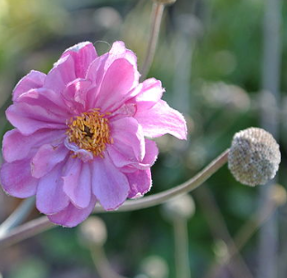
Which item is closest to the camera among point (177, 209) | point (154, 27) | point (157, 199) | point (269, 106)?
point (157, 199)

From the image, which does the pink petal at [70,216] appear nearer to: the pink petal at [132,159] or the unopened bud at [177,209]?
the pink petal at [132,159]

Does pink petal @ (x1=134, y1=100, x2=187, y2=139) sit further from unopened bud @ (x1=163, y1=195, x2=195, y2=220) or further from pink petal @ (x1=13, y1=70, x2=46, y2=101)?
unopened bud @ (x1=163, y1=195, x2=195, y2=220)

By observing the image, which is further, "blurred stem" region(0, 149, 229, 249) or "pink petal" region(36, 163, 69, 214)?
"blurred stem" region(0, 149, 229, 249)

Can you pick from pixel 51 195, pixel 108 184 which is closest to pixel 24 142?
pixel 51 195

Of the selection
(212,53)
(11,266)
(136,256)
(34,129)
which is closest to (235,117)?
(212,53)

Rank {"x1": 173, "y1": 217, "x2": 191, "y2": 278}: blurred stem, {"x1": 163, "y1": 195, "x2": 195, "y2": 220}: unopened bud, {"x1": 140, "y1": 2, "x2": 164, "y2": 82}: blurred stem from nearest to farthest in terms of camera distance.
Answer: {"x1": 140, "y1": 2, "x2": 164, "y2": 82}: blurred stem
{"x1": 163, "y1": 195, "x2": 195, "y2": 220}: unopened bud
{"x1": 173, "y1": 217, "x2": 191, "y2": 278}: blurred stem

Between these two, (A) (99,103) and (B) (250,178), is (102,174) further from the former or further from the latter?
(B) (250,178)

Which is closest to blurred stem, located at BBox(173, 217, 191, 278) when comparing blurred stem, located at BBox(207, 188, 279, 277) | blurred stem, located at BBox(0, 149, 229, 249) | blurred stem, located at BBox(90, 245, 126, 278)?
blurred stem, located at BBox(207, 188, 279, 277)

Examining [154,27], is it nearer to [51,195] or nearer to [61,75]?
[61,75]
